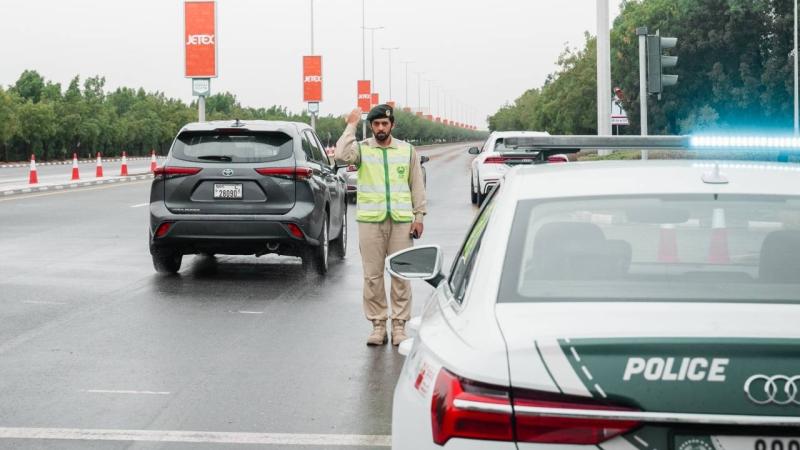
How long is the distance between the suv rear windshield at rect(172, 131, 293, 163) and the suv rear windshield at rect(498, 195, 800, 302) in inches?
371

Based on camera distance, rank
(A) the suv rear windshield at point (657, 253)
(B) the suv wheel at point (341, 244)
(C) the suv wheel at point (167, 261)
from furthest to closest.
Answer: (B) the suv wheel at point (341, 244) → (C) the suv wheel at point (167, 261) → (A) the suv rear windshield at point (657, 253)

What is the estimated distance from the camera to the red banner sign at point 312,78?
206 feet

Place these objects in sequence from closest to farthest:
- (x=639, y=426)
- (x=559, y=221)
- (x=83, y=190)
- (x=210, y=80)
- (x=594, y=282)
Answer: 1. (x=639, y=426)
2. (x=594, y=282)
3. (x=559, y=221)
4. (x=83, y=190)
5. (x=210, y=80)

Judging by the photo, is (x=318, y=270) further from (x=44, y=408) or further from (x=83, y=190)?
(x=83, y=190)

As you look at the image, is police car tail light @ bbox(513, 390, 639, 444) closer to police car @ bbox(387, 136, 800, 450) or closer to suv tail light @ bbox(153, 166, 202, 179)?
police car @ bbox(387, 136, 800, 450)

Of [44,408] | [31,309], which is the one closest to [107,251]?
[31,309]

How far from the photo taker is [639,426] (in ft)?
10.0

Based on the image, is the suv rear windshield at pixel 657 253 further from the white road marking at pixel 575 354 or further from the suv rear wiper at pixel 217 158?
the suv rear wiper at pixel 217 158

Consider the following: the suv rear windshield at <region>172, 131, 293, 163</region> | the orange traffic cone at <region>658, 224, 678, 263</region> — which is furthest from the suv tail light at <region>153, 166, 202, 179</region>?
the orange traffic cone at <region>658, 224, 678, 263</region>

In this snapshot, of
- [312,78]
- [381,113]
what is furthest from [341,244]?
[312,78]

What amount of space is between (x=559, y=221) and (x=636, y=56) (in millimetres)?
85872

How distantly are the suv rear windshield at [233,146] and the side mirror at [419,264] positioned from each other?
8.24 meters

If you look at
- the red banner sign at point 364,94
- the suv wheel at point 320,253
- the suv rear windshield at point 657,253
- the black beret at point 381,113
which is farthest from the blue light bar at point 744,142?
the red banner sign at point 364,94

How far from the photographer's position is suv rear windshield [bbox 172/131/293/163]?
13609 mm
